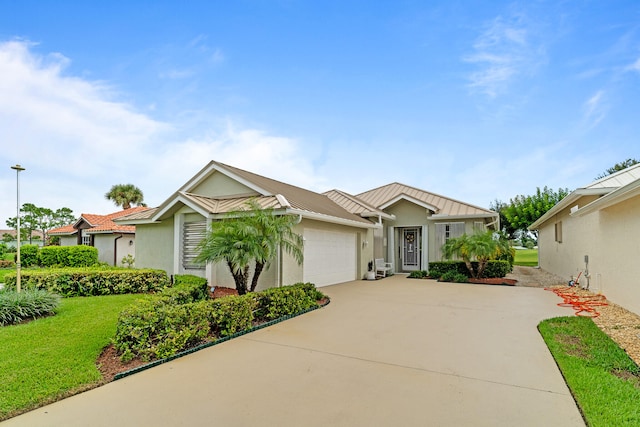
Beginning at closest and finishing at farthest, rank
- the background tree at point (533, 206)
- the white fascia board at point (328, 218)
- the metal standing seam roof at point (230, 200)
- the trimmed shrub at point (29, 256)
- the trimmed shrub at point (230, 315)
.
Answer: the trimmed shrub at point (230, 315) → the white fascia board at point (328, 218) → the metal standing seam roof at point (230, 200) → the trimmed shrub at point (29, 256) → the background tree at point (533, 206)

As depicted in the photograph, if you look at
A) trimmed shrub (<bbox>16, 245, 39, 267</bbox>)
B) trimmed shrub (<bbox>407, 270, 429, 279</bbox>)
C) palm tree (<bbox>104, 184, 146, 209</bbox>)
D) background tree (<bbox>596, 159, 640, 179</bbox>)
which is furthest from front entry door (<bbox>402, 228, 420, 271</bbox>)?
palm tree (<bbox>104, 184, 146, 209</bbox>)

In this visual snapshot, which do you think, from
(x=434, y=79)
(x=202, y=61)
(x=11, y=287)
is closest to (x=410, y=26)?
(x=434, y=79)

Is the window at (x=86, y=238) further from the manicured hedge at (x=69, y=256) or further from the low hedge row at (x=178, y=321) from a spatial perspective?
the low hedge row at (x=178, y=321)

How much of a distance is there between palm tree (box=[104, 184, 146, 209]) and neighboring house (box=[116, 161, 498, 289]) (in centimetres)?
2576

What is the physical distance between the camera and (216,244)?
8.88 m

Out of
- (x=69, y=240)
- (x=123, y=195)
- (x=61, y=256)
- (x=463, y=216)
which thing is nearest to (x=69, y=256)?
(x=61, y=256)

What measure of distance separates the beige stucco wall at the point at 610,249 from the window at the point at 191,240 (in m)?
12.8

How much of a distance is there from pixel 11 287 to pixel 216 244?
7121 millimetres

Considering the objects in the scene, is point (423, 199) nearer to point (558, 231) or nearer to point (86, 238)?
point (558, 231)

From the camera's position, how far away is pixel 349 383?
4.56 m

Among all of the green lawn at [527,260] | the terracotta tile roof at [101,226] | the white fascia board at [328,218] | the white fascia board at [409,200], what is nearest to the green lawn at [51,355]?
the white fascia board at [328,218]

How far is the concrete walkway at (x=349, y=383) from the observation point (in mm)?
3686

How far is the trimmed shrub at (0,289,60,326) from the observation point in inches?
293

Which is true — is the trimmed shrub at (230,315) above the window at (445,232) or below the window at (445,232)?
below
